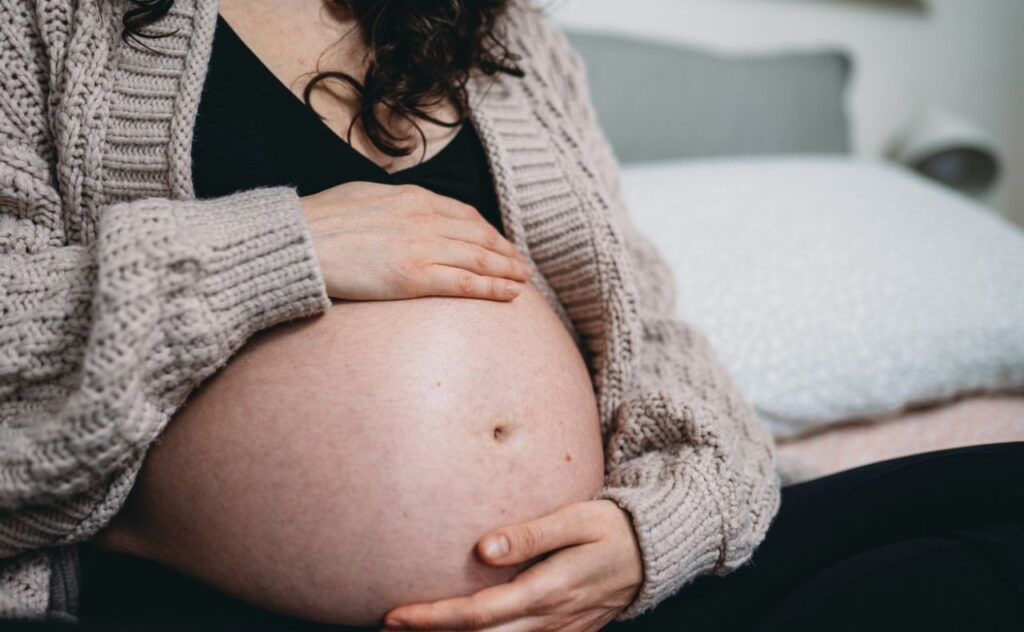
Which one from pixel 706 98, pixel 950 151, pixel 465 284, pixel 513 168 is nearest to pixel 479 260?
pixel 465 284

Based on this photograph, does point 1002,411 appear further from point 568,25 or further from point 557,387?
point 568,25

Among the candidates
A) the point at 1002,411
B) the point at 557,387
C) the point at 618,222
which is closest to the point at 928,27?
the point at 1002,411

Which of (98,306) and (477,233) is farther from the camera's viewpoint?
(477,233)

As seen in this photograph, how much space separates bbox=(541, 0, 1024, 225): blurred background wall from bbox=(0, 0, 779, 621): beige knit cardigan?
995mm

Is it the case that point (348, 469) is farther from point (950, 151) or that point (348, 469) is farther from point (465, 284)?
point (950, 151)

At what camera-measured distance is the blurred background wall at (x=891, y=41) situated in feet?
5.45

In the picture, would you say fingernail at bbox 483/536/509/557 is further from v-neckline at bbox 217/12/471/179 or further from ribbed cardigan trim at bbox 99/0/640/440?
v-neckline at bbox 217/12/471/179

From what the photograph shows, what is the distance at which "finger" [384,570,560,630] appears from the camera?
55 cm

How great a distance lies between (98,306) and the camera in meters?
0.54

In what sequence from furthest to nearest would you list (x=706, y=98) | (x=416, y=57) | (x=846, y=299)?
(x=706, y=98), (x=846, y=299), (x=416, y=57)

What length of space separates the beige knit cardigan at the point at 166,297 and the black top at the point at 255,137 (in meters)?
0.02

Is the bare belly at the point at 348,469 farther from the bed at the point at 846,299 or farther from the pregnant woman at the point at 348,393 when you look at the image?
the bed at the point at 846,299

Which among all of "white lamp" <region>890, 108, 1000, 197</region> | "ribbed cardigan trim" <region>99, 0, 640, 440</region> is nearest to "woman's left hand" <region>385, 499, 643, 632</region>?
"ribbed cardigan trim" <region>99, 0, 640, 440</region>

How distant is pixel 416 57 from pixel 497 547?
50 cm
